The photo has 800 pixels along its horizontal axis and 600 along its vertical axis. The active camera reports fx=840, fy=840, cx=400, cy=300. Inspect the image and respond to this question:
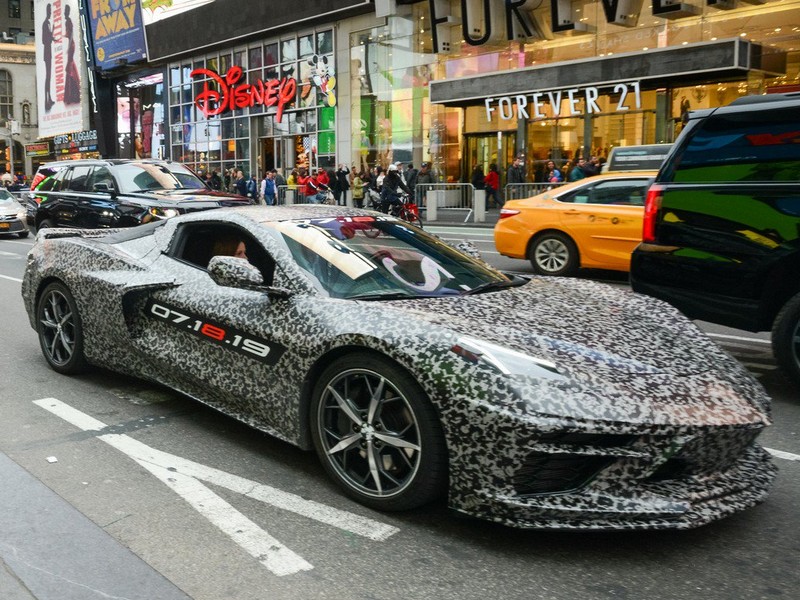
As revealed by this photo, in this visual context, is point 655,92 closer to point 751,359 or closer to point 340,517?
point 751,359

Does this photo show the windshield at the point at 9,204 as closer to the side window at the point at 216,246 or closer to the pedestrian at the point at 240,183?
the pedestrian at the point at 240,183

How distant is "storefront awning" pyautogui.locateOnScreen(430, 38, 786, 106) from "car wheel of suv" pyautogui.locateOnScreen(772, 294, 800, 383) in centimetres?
1842

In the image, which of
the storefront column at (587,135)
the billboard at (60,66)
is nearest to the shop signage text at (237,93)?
the storefront column at (587,135)

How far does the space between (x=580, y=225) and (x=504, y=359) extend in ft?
28.9

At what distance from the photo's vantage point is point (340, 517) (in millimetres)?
3609

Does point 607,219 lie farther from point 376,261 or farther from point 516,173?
point 516,173

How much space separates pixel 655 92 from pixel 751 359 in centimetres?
1964

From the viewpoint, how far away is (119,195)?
549 inches

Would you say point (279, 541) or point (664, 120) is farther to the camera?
point (664, 120)

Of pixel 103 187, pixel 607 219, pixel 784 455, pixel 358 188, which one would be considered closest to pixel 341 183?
pixel 358 188

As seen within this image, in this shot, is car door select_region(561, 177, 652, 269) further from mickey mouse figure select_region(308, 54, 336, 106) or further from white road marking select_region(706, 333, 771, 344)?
mickey mouse figure select_region(308, 54, 336, 106)

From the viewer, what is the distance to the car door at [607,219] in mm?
11133

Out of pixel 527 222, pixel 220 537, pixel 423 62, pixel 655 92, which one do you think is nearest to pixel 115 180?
Answer: pixel 527 222

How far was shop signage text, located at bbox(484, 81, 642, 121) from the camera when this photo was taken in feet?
81.8
